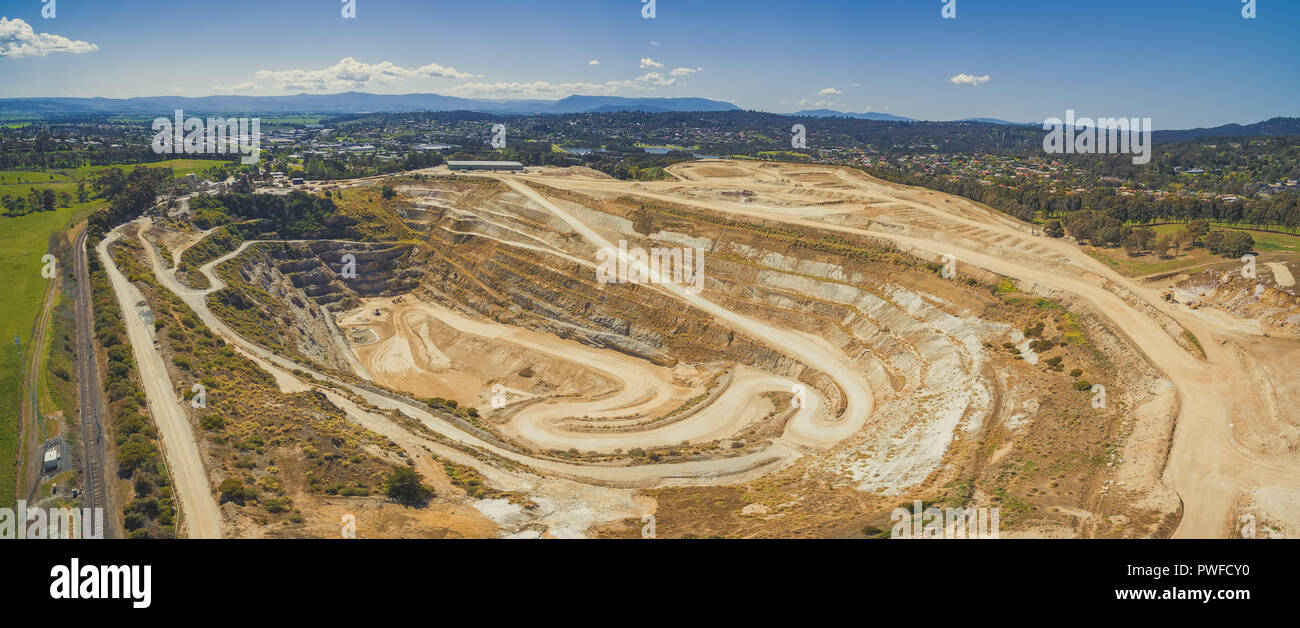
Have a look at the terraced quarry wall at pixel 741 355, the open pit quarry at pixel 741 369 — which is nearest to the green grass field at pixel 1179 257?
the open pit quarry at pixel 741 369

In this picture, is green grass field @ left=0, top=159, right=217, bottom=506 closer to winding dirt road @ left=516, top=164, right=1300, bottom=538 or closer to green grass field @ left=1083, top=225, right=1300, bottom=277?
winding dirt road @ left=516, top=164, right=1300, bottom=538

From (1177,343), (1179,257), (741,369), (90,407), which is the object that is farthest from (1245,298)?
(90,407)

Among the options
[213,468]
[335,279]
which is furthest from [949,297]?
[335,279]

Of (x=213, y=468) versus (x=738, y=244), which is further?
(x=738, y=244)

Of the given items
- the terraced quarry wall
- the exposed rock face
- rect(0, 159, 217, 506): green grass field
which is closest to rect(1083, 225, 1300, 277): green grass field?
the exposed rock face

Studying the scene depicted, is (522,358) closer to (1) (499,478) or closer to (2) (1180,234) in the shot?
(1) (499,478)

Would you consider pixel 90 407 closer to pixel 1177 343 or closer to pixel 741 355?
pixel 741 355

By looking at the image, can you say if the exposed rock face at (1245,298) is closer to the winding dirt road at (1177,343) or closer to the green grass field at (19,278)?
the winding dirt road at (1177,343)
